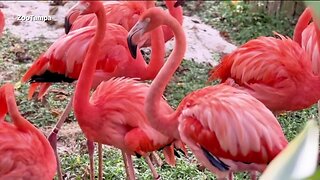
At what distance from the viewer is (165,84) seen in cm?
226

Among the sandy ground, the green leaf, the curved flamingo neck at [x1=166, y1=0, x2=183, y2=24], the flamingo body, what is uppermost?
the green leaf

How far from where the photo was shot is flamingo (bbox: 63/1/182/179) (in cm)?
243

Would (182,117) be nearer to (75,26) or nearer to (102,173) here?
(102,173)

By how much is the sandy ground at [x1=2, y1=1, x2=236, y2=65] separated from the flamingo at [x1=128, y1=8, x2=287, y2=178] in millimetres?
2354

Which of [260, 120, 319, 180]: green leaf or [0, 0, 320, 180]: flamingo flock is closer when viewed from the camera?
[260, 120, 319, 180]: green leaf

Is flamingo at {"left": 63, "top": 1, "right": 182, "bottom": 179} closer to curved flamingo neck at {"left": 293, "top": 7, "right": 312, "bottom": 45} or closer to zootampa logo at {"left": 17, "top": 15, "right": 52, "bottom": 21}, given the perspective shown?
curved flamingo neck at {"left": 293, "top": 7, "right": 312, "bottom": 45}

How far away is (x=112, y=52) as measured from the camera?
2.96 m

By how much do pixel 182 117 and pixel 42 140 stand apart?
0.65 m

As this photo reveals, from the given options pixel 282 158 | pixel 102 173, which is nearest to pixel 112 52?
pixel 102 173

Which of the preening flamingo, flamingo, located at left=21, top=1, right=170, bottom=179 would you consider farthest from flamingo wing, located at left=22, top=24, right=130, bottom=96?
the preening flamingo

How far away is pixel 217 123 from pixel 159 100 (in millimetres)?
285

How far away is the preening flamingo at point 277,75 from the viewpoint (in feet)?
9.26

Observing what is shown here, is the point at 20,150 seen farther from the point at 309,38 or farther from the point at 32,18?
the point at 32,18

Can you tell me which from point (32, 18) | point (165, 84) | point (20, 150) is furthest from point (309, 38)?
point (32, 18)
